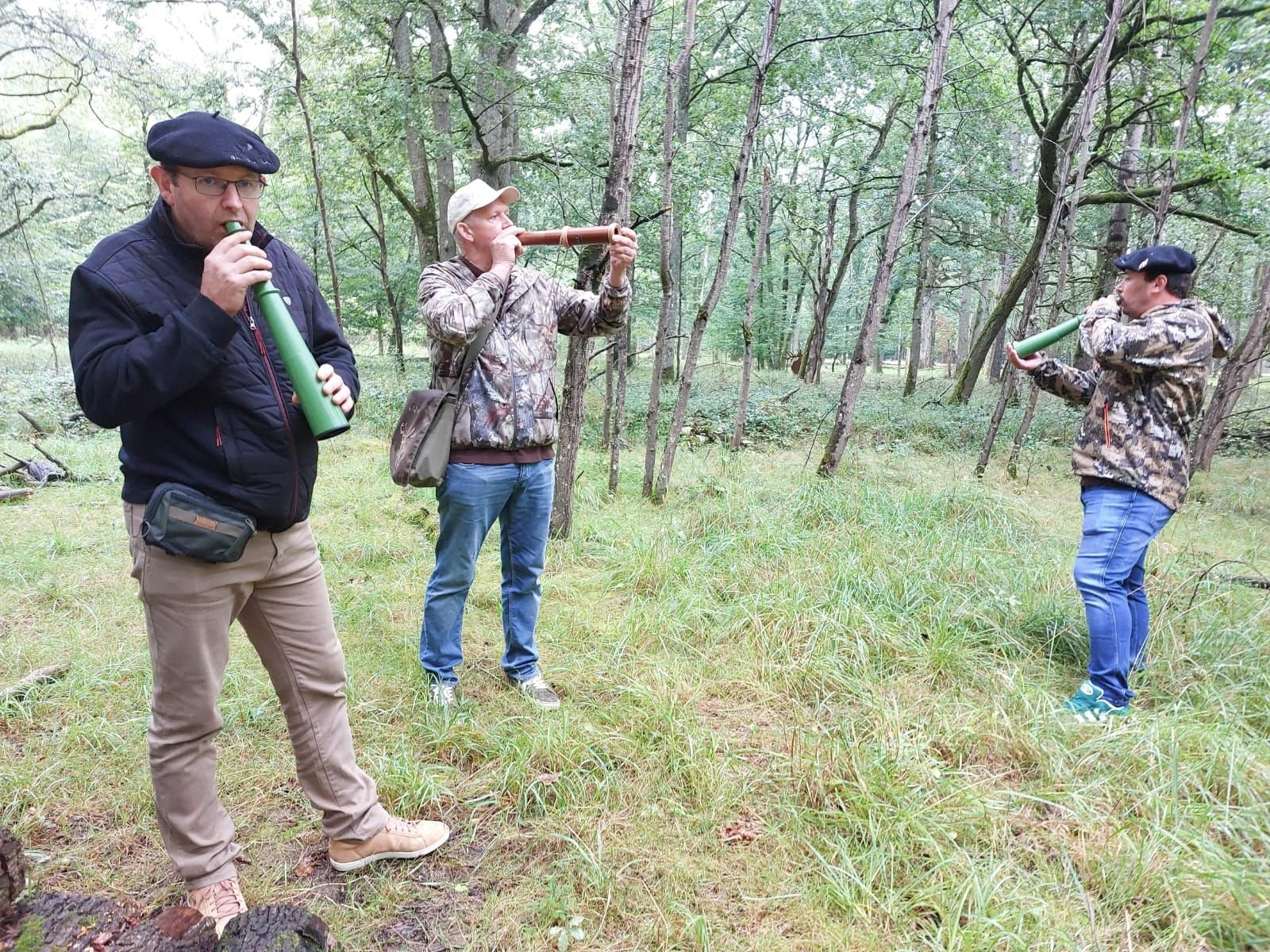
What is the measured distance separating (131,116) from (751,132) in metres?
12.4

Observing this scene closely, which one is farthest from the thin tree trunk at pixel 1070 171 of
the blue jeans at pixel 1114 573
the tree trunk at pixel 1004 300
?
the blue jeans at pixel 1114 573

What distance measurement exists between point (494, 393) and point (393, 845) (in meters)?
1.67

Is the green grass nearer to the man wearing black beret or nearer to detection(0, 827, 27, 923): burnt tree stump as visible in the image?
the man wearing black beret

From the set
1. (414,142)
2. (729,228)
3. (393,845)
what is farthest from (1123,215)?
(393,845)

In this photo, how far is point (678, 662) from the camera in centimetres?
337

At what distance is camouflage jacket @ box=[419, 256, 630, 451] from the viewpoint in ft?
8.46

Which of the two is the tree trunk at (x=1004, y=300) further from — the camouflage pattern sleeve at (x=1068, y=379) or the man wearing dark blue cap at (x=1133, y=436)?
the man wearing dark blue cap at (x=1133, y=436)

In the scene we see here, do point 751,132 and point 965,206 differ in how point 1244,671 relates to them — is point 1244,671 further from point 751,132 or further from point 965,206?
point 965,206

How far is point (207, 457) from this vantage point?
66.8 inches

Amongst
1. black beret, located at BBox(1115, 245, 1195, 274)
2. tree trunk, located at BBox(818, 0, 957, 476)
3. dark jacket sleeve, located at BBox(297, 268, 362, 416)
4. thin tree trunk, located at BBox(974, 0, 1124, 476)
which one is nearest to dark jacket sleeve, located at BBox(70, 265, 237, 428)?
dark jacket sleeve, located at BBox(297, 268, 362, 416)

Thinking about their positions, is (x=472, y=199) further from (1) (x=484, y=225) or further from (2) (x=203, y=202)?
(2) (x=203, y=202)

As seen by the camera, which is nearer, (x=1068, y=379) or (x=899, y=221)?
(x=1068, y=379)

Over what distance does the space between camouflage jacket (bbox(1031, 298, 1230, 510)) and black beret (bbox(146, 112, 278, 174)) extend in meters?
3.32

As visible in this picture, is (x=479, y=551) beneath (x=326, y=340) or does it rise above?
beneath
